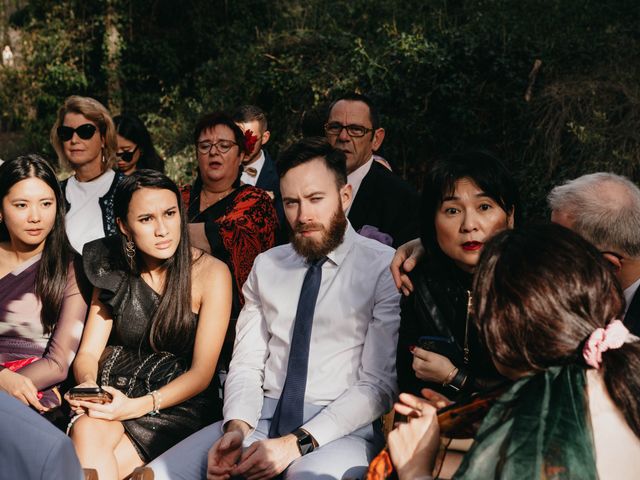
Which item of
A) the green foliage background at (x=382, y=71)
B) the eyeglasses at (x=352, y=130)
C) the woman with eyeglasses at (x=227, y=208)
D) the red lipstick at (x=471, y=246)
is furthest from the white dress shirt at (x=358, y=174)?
the red lipstick at (x=471, y=246)

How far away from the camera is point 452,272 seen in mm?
2859

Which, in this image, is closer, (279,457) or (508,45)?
(279,457)

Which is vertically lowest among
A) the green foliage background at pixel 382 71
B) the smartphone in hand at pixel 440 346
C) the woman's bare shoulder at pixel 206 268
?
the smartphone in hand at pixel 440 346

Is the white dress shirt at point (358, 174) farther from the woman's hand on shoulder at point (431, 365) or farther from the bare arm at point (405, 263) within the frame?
the woman's hand on shoulder at point (431, 365)

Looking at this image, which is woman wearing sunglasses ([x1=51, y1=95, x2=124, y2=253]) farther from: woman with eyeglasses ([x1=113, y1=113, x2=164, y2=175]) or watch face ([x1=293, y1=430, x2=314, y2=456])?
watch face ([x1=293, y1=430, x2=314, y2=456])

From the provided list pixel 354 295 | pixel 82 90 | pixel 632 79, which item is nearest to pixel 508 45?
pixel 632 79

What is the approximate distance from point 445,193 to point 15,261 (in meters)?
2.32

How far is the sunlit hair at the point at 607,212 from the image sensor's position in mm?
2836

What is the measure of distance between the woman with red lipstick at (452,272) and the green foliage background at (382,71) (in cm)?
321

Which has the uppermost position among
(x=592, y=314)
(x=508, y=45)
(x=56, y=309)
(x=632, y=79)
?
(x=508, y=45)

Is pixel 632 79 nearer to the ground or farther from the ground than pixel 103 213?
farther from the ground

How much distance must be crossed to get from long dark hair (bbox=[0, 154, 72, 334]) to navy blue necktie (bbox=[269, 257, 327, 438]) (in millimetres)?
1300

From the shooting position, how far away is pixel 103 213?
463 cm

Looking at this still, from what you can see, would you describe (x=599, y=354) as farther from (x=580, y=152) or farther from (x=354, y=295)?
(x=580, y=152)
